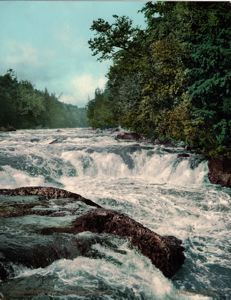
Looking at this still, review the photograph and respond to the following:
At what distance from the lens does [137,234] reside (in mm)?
6941

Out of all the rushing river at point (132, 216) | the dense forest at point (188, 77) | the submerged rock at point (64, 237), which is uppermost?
the dense forest at point (188, 77)

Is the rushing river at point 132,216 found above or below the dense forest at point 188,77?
below

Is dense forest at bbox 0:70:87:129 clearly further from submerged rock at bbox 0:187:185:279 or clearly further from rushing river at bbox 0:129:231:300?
submerged rock at bbox 0:187:185:279

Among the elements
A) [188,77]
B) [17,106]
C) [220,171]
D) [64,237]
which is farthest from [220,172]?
[17,106]

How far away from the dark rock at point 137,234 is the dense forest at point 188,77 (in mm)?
8590

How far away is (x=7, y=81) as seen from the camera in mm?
72938

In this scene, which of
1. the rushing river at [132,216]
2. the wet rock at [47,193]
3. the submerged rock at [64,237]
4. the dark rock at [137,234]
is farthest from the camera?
the wet rock at [47,193]

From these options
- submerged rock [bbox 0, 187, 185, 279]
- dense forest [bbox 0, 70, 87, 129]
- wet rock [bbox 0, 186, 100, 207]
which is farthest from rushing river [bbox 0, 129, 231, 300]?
dense forest [bbox 0, 70, 87, 129]

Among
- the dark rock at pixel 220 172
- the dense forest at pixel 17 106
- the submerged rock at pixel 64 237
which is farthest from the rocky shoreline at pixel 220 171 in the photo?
the dense forest at pixel 17 106

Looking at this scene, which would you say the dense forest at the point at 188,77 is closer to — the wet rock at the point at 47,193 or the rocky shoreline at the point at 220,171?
the rocky shoreline at the point at 220,171

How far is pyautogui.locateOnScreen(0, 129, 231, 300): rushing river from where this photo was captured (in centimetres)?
537

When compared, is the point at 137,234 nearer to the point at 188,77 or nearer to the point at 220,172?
the point at 220,172

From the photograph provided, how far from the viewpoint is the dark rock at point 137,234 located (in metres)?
6.69

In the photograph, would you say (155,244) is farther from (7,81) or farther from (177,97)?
(7,81)
